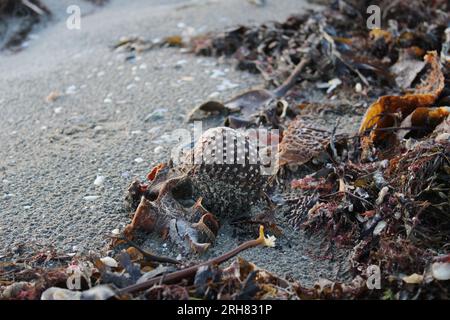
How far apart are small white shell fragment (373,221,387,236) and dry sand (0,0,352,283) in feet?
0.51

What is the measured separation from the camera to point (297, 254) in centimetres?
229

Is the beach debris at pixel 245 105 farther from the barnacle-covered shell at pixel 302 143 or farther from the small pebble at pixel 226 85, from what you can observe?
the barnacle-covered shell at pixel 302 143

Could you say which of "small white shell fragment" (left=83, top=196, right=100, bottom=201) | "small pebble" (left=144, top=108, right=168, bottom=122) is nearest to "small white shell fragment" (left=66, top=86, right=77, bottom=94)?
"small pebble" (left=144, top=108, right=168, bottom=122)

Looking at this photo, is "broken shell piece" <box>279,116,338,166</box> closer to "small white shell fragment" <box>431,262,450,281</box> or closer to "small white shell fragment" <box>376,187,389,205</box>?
"small white shell fragment" <box>376,187,389,205</box>

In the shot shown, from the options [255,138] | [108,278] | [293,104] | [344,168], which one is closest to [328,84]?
[293,104]

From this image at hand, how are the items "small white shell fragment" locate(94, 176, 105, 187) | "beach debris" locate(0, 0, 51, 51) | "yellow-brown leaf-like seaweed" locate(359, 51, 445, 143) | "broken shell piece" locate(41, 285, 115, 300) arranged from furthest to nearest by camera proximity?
"beach debris" locate(0, 0, 51, 51) < "yellow-brown leaf-like seaweed" locate(359, 51, 445, 143) < "small white shell fragment" locate(94, 176, 105, 187) < "broken shell piece" locate(41, 285, 115, 300)

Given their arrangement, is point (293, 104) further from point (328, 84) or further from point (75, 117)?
point (75, 117)

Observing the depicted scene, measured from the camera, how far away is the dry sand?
238 centimetres

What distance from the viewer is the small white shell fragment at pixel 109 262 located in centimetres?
211

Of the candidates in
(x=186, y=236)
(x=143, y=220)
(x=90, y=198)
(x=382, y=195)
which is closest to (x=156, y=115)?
(x=90, y=198)

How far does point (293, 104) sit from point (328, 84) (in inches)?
13.2

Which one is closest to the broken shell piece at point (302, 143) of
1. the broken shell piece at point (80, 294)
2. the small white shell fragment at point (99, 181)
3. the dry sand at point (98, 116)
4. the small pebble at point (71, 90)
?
the dry sand at point (98, 116)

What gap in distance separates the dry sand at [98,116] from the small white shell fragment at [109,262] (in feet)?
0.53

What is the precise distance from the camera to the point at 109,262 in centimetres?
213
